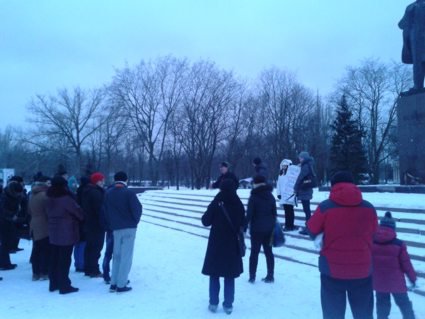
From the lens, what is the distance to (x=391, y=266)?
4547 mm

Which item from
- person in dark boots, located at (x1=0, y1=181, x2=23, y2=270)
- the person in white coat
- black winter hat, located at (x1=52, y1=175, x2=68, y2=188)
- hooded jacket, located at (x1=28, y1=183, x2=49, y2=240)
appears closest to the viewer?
black winter hat, located at (x1=52, y1=175, x2=68, y2=188)

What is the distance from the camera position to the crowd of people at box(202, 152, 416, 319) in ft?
12.2

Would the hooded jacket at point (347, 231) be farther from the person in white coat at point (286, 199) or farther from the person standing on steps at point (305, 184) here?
the person in white coat at point (286, 199)

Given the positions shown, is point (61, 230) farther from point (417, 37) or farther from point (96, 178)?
point (417, 37)

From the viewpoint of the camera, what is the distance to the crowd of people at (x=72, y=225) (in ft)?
20.9

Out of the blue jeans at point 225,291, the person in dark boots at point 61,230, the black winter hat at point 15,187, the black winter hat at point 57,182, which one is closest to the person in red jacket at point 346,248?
the blue jeans at point 225,291

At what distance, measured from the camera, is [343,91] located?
144 feet

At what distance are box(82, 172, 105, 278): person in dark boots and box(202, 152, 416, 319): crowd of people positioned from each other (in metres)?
2.70

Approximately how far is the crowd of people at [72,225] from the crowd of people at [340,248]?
162 cm

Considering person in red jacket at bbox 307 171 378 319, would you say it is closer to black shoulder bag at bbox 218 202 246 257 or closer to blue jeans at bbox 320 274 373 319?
blue jeans at bbox 320 274 373 319

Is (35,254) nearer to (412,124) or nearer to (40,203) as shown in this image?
(40,203)

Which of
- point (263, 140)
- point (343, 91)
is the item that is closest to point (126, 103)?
point (263, 140)

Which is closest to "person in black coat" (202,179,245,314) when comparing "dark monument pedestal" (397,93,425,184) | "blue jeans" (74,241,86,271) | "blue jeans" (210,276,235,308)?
"blue jeans" (210,276,235,308)

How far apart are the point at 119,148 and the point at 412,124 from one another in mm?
40291
